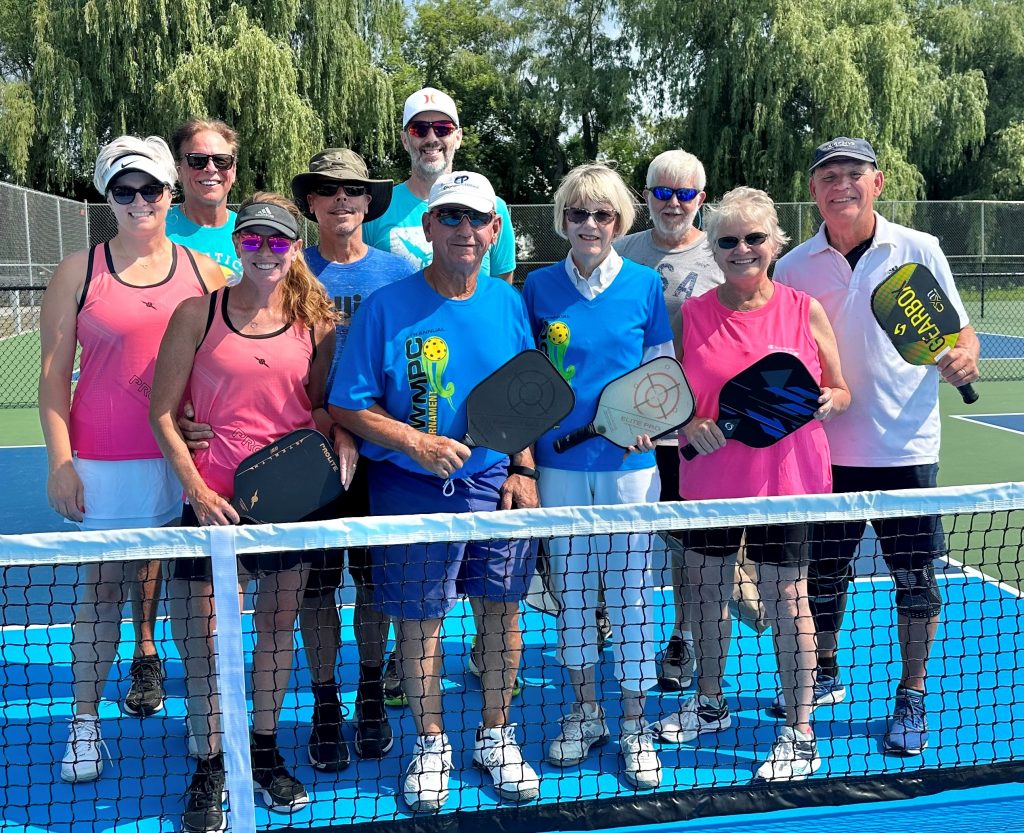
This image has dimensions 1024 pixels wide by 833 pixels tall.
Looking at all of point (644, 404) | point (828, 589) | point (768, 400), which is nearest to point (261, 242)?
point (644, 404)

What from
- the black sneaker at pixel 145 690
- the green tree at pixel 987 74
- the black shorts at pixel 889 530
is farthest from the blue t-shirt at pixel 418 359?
the green tree at pixel 987 74

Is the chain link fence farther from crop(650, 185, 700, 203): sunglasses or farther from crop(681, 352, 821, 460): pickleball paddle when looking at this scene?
crop(681, 352, 821, 460): pickleball paddle

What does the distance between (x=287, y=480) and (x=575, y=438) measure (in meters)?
0.97

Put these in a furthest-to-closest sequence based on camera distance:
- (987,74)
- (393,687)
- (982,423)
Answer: (987,74) < (982,423) < (393,687)

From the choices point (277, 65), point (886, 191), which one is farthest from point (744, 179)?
point (277, 65)

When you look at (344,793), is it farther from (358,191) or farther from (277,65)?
(277,65)

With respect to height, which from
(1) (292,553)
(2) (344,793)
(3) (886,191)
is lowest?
(2) (344,793)

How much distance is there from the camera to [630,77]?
27406 mm

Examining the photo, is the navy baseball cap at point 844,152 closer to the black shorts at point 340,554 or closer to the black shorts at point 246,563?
the black shorts at point 340,554

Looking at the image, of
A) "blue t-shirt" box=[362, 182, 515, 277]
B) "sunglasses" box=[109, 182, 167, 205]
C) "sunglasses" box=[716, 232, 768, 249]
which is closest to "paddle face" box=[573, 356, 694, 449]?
"sunglasses" box=[716, 232, 768, 249]

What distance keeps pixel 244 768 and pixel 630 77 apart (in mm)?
26851

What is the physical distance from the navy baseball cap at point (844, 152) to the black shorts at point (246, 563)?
2259mm

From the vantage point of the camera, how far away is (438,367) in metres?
3.28

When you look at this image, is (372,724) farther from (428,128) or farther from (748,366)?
(428,128)
